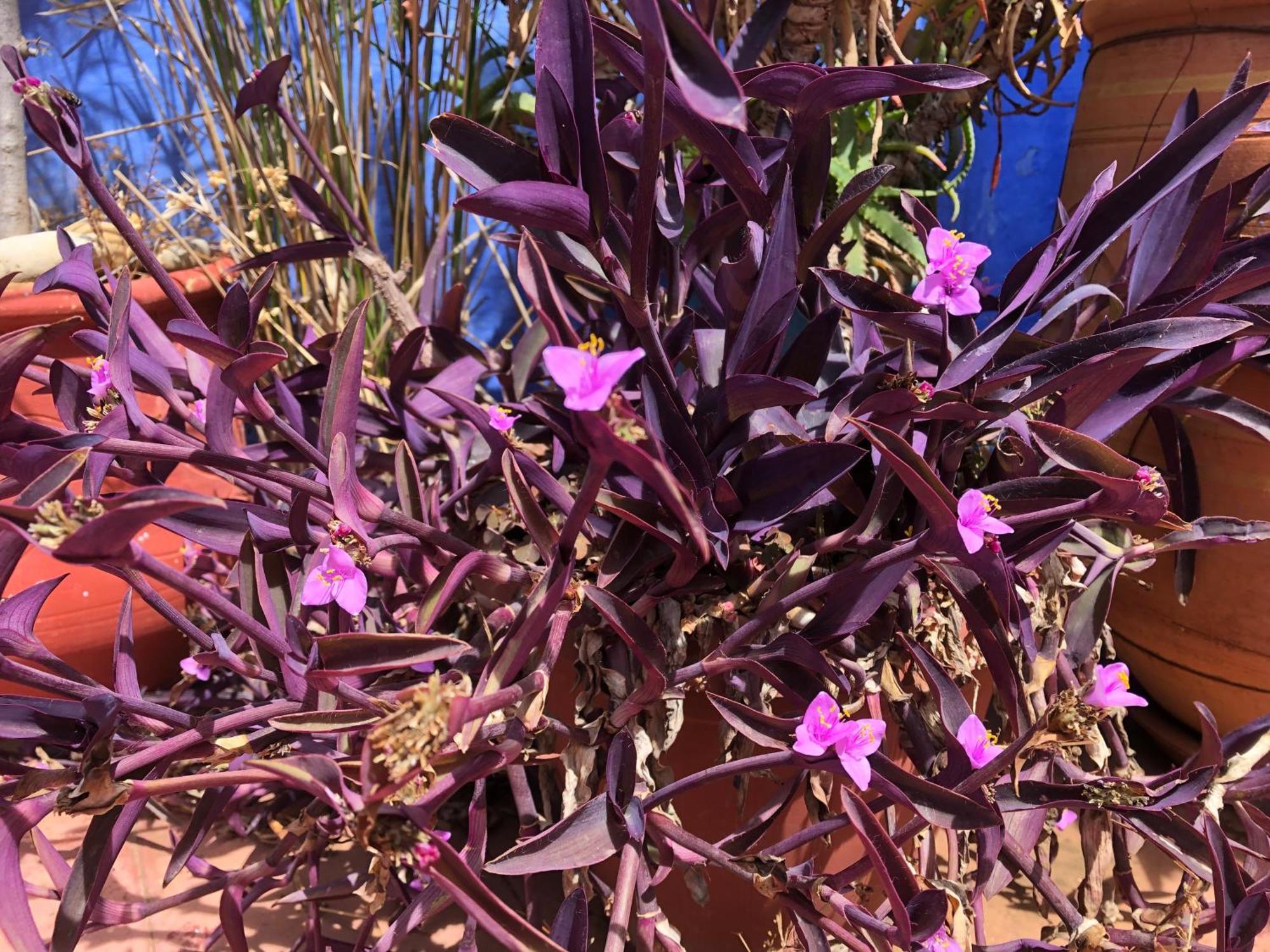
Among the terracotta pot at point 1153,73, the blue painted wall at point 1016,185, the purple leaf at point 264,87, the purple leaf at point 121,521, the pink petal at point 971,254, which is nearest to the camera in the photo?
the purple leaf at point 121,521

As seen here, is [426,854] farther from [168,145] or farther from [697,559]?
[168,145]

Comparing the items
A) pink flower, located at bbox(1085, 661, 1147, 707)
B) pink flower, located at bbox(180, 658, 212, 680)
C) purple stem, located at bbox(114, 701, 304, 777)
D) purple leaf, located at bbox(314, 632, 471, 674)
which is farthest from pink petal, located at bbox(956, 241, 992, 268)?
pink flower, located at bbox(180, 658, 212, 680)

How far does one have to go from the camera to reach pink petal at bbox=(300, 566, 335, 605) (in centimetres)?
48

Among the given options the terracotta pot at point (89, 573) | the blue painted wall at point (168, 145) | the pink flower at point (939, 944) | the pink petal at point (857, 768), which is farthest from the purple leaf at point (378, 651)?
the blue painted wall at point (168, 145)

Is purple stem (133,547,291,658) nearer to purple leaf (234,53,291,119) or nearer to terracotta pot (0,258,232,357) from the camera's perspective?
purple leaf (234,53,291,119)

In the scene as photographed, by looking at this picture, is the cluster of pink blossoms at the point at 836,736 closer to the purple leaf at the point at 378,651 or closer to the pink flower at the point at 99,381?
the purple leaf at the point at 378,651

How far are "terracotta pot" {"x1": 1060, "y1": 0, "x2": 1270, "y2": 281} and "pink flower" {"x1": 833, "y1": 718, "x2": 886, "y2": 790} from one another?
601 mm

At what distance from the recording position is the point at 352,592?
48 centimetres

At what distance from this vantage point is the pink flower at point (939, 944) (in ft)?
1.66

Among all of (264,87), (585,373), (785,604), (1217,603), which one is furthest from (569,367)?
(1217,603)

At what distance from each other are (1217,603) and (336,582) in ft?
2.70

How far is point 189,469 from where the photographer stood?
1024 mm

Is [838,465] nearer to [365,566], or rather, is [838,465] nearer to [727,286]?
[727,286]

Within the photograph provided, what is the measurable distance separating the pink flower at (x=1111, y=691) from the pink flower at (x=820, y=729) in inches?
5.7
